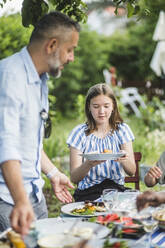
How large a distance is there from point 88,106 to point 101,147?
37 centimetres

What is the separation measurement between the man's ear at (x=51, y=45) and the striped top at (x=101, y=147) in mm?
1556

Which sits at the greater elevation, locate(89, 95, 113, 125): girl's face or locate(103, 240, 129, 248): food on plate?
locate(89, 95, 113, 125): girl's face

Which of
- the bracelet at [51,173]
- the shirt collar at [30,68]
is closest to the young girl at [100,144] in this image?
the bracelet at [51,173]

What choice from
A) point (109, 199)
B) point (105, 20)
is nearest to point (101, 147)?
point (109, 199)

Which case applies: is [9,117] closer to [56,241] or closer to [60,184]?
[56,241]

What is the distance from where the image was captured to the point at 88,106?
144 inches

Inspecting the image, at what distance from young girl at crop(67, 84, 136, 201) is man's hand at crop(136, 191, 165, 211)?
4.16 feet

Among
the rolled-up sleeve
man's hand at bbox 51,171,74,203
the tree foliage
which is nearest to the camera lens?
the rolled-up sleeve

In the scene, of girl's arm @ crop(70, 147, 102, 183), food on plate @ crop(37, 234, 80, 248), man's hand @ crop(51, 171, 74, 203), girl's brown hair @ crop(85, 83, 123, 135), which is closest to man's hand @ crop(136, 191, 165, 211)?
food on plate @ crop(37, 234, 80, 248)

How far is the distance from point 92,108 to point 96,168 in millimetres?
478

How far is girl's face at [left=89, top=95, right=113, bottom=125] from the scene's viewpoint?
11.3ft

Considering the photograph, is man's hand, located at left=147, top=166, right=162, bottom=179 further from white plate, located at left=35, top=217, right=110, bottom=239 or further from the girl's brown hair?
white plate, located at left=35, top=217, right=110, bottom=239

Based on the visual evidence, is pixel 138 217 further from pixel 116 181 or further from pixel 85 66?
pixel 85 66

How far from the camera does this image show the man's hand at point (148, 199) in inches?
80.8
